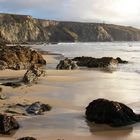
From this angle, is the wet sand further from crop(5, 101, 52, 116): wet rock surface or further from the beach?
crop(5, 101, 52, 116): wet rock surface

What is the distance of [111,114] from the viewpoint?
13.4m

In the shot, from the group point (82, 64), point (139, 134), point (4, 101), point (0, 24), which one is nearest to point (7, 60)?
point (82, 64)

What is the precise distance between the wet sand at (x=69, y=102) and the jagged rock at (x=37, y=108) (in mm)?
292

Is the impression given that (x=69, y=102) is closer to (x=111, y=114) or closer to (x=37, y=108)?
(x=37, y=108)

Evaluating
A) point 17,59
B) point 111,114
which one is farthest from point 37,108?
point 17,59

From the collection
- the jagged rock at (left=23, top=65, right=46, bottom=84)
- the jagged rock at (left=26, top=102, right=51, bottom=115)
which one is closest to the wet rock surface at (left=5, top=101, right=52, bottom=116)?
the jagged rock at (left=26, top=102, right=51, bottom=115)

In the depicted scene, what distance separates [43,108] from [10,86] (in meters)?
6.17

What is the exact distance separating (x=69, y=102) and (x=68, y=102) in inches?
1.8

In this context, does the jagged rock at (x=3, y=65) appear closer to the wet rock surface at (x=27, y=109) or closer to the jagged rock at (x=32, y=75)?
the jagged rock at (x=32, y=75)

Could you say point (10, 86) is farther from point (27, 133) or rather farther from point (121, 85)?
point (27, 133)

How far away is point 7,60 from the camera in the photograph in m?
33.3

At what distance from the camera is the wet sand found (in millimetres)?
12172

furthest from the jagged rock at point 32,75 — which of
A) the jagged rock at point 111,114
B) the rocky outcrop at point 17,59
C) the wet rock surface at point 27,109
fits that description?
the jagged rock at point 111,114

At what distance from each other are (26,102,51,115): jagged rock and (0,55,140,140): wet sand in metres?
0.29
